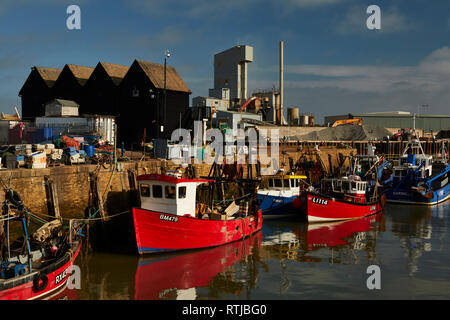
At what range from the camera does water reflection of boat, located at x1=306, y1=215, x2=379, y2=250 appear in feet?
68.4

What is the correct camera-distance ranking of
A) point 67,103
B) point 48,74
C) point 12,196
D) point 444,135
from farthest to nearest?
point 444,135 < point 48,74 < point 67,103 < point 12,196

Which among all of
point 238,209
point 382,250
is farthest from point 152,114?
point 382,250

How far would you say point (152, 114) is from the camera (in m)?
38.2

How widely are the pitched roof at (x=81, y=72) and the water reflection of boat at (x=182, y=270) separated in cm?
3013

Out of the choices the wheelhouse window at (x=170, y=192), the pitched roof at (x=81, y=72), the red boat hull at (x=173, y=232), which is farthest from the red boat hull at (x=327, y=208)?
the pitched roof at (x=81, y=72)

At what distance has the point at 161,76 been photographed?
39312 mm

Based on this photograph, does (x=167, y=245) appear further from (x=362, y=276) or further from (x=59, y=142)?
(x=59, y=142)

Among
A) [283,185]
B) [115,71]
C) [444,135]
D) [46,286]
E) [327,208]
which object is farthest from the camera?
[444,135]

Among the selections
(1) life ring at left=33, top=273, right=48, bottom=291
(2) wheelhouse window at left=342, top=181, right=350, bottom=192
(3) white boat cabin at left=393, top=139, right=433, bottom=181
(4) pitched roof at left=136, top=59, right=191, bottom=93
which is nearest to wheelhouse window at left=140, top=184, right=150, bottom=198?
(1) life ring at left=33, top=273, right=48, bottom=291

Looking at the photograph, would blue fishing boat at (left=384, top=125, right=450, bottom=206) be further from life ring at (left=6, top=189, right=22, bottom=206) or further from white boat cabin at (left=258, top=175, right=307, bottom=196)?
life ring at (left=6, top=189, right=22, bottom=206)

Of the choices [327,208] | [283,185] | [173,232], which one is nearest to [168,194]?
[173,232]

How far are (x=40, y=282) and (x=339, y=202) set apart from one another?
1833 cm

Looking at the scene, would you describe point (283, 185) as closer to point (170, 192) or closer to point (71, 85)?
point (170, 192)

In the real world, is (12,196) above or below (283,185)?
above
